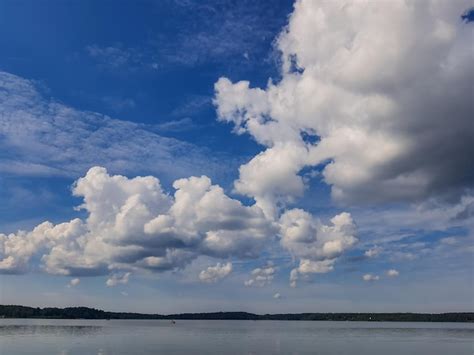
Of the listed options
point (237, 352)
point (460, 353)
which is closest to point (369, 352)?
point (460, 353)

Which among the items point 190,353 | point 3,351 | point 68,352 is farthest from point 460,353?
point 3,351

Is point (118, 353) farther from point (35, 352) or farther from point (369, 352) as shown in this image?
point (369, 352)

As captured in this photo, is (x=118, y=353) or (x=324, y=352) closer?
(x=118, y=353)

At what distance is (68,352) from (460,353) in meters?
55.7

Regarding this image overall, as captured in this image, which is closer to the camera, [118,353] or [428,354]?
[118,353]

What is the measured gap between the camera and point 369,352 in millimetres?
72938

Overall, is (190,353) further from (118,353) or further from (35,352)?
(35,352)

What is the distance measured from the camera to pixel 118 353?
6544 cm

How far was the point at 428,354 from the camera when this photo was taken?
72062 mm

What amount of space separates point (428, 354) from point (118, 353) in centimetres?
4356

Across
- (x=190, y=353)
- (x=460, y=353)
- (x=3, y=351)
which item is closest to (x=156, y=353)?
(x=190, y=353)

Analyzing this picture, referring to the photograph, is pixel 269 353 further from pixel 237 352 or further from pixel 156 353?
pixel 156 353

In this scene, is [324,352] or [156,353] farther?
[324,352]

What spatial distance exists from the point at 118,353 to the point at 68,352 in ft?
23.6
